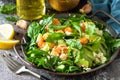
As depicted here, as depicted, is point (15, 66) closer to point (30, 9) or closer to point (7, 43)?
point (7, 43)

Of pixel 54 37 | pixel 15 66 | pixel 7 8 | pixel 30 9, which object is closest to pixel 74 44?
pixel 54 37

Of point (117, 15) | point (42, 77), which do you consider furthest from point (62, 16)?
point (42, 77)

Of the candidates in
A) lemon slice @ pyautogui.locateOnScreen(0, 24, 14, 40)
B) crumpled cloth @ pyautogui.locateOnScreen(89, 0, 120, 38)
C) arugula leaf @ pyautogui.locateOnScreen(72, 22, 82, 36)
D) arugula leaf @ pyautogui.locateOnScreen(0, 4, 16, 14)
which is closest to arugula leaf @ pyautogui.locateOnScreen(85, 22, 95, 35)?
arugula leaf @ pyautogui.locateOnScreen(72, 22, 82, 36)

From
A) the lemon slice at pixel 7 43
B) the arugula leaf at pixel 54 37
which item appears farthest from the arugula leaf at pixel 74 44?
the lemon slice at pixel 7 43

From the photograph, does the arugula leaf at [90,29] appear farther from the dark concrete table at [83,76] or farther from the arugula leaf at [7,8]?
the arugula leaf at [7,8]

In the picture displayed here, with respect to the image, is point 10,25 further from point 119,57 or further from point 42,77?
point 119,57

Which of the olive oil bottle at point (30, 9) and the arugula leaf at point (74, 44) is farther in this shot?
the olive oil bottle at point (30, 9)

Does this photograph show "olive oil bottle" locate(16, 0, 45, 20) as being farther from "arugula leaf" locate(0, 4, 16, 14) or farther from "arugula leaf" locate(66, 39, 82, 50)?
"arugula leaf" locate(66, 39, 82, 50)
